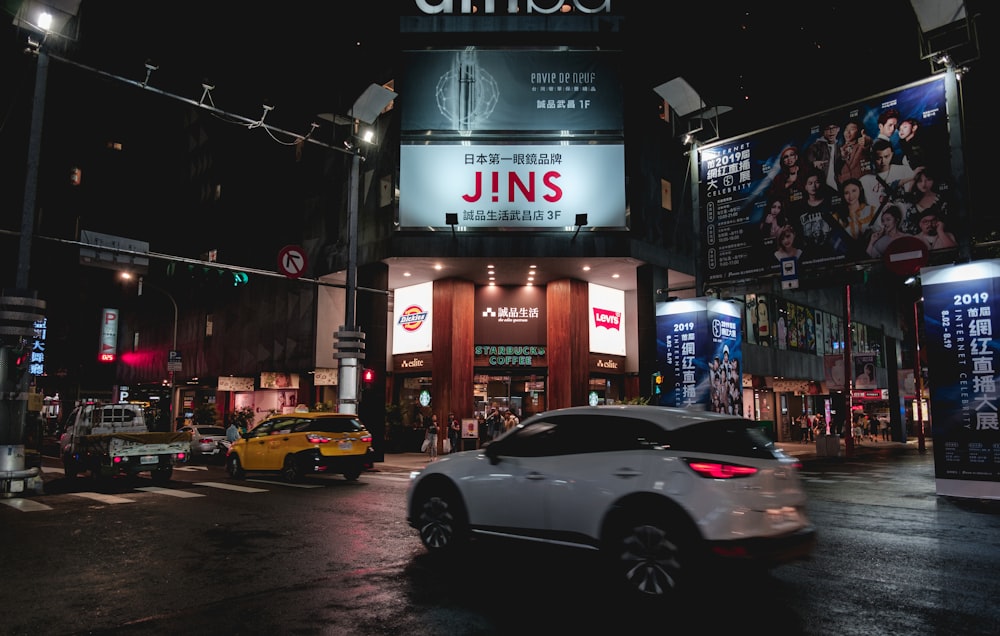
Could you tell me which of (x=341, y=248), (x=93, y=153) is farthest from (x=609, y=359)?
(x=93, y=153)

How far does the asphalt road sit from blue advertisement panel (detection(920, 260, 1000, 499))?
8.91ft

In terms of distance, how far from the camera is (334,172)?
33.6 meters

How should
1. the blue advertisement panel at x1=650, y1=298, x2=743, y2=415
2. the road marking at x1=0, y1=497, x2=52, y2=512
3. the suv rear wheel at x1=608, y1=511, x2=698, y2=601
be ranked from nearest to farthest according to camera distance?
1. the suv rear wheel at x1=608, y1=511, x2=698, y2=601
2. the road marking at x1=0, y1=497, x2=52, y2=512
3. the blue advertisement panel at x1=650, y1=298, x2=743, y2=415

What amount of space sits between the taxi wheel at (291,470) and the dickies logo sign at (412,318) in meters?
15.4

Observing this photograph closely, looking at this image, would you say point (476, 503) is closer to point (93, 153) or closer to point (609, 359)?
point (609, 359)

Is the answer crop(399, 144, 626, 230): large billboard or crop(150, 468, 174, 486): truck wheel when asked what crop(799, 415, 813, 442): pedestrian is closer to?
crop(399, 144, 626, 230): large billboard

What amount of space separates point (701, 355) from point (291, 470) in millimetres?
11835

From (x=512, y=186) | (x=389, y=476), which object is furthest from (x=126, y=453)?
(x=512, y=186)

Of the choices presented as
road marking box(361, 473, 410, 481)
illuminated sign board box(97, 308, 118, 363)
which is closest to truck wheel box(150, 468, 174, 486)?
road marking box(361, 473, 410, 481)

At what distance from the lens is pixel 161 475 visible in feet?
57.7

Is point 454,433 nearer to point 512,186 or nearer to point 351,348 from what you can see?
point 351,348

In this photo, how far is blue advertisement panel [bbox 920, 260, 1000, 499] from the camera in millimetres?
13922

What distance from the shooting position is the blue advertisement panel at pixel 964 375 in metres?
13.9

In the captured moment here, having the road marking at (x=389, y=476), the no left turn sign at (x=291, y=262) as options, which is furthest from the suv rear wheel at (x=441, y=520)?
the no left turn sign at (x=291, y=262)
